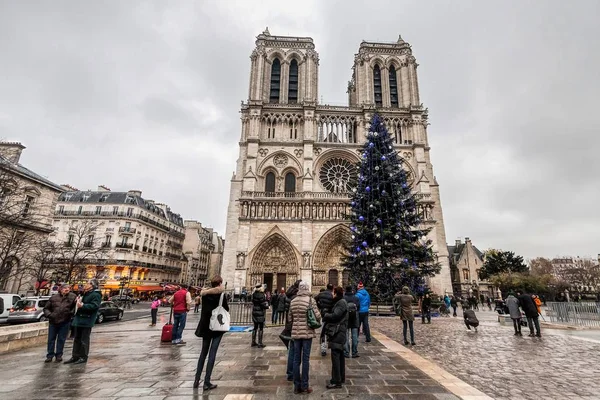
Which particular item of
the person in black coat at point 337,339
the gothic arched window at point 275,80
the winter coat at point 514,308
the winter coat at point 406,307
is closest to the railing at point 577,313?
the winter coat at point 514,308

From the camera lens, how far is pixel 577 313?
11.8 metres

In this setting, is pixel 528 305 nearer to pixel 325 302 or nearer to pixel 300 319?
pixel 325 302

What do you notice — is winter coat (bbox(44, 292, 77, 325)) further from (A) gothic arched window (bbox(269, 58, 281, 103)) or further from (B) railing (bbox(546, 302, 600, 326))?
(A) gothic arched window (bbox(269, 58, 281, 103))

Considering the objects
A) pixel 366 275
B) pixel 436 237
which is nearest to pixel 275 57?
pixel 436 237

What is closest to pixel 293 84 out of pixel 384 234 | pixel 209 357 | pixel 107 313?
pixel 384 234

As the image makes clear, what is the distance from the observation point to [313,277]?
25625 mm

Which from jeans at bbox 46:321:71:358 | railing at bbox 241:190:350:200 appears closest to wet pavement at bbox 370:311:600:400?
jeans at bbox 46:321:71:358

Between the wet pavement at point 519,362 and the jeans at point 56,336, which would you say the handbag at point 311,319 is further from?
the jeans at point 56,336

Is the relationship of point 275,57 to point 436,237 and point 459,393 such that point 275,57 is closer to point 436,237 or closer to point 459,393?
point 436,237

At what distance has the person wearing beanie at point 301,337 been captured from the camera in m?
3.81

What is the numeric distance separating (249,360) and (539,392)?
449cm

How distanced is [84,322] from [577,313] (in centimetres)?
1663

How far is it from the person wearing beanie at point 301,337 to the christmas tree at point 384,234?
10991 millimetres

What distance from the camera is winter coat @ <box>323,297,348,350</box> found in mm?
4059
